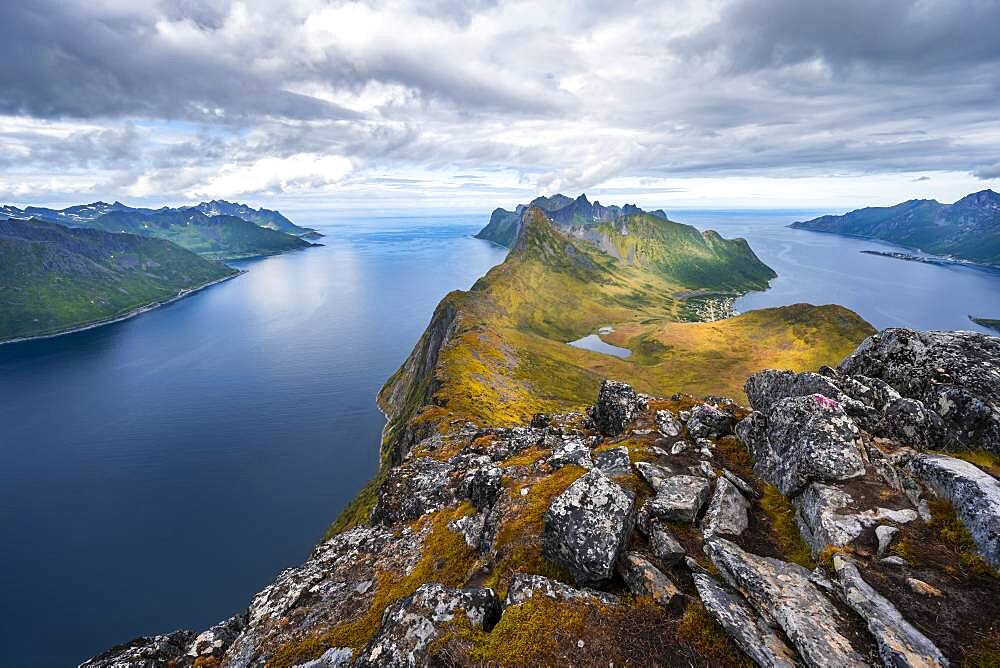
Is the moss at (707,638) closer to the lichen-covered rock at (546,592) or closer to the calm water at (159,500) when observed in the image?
the lichen-covered rock at (546,592)

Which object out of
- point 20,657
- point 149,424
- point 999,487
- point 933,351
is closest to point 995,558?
point 999,487

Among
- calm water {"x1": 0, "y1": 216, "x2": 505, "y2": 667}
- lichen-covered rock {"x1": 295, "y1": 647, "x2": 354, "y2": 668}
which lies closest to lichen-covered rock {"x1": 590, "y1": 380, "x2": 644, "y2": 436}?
lichen-covered rock {"x1": 295, "y1": 647, "x2": 354, "y2": 668}

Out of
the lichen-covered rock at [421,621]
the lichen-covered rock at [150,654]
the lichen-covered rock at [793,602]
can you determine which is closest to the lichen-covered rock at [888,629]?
the lichen-covered rock at [793,602]

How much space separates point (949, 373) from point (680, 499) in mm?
16796

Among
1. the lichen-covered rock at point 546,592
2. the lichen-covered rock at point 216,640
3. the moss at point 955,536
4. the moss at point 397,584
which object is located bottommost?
the lichen-covered rock at point 216,640

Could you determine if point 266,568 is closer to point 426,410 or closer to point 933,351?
point 426,410

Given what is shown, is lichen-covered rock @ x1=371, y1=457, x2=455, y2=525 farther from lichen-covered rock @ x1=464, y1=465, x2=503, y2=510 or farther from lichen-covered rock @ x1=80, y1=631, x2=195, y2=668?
lichen-covered rock @ x1=80, y1=631, x2=195, y2=668

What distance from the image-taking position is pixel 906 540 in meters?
15.6

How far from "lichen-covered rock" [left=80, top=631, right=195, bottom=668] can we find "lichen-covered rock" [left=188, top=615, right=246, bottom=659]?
1.75 feet

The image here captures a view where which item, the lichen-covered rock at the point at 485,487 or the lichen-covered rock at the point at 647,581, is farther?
the lichen-covered rock at the point at 485,487

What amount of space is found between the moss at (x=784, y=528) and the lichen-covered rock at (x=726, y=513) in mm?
969

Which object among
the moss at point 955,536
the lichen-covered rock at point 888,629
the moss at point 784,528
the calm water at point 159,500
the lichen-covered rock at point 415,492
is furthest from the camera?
the calm water at point 159,500

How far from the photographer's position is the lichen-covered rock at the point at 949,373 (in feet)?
66.7

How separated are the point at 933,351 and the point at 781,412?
34.9 feet
